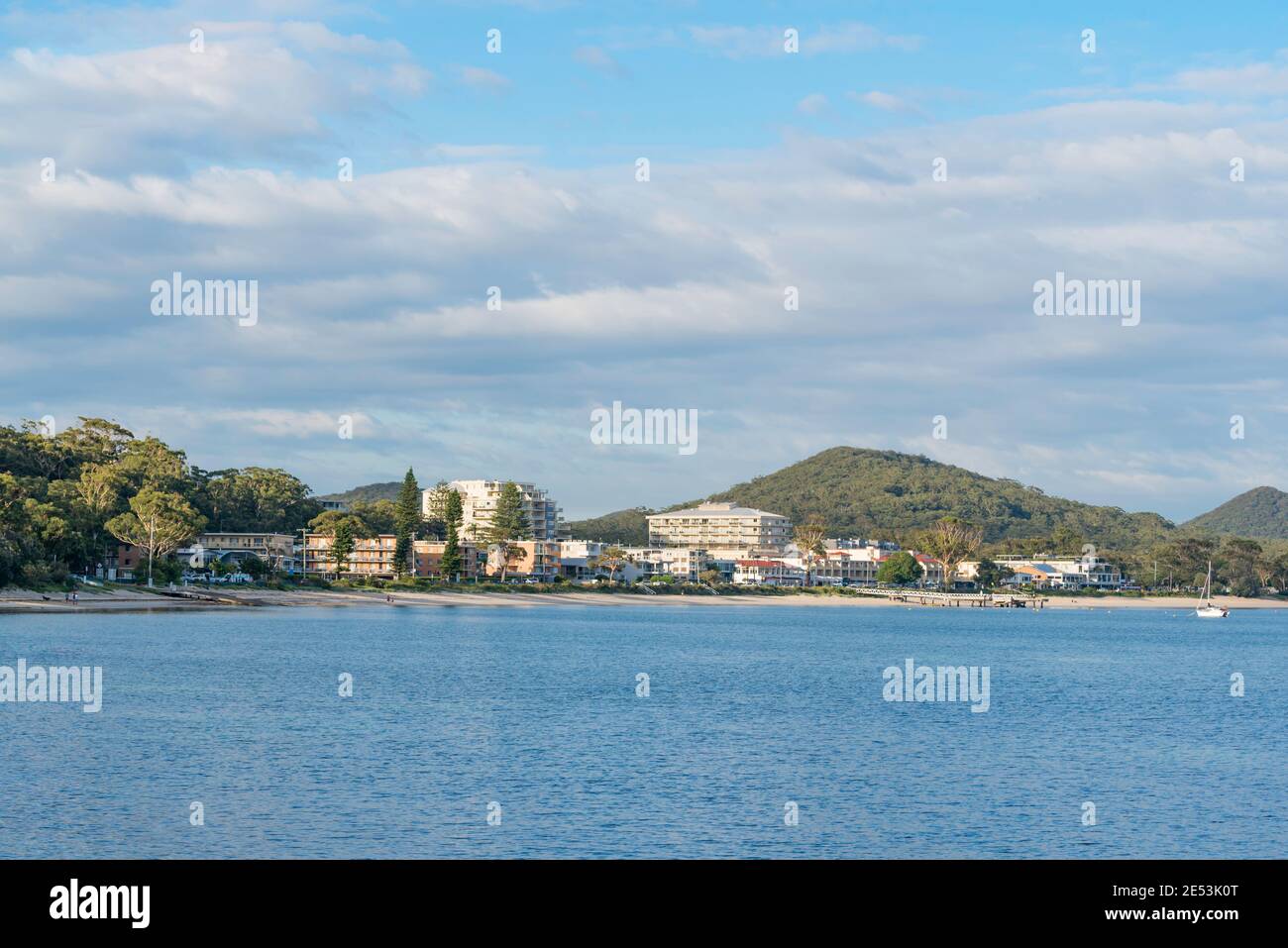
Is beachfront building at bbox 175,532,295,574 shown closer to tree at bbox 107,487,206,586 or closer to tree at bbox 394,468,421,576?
Result: tree at bbox 394,468,421,576

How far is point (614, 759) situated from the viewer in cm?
4259

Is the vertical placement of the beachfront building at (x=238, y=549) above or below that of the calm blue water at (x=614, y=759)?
above

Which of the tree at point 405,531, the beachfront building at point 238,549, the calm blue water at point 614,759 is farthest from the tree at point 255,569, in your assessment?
the calm blue water at point 614,759

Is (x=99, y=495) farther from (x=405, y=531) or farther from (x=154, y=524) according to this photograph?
(x=405, y=531)

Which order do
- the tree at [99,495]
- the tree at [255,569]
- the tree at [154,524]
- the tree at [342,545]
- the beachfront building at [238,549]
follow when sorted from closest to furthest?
the tree at [99,495] < the tree at [154,524] < the tree at [255,569] < the tree at [342,545] < the beachfront building at [238,549]

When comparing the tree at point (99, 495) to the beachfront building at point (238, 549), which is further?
the beachfront building at point (238, 549)

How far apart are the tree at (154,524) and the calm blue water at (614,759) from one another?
57713 millimetres

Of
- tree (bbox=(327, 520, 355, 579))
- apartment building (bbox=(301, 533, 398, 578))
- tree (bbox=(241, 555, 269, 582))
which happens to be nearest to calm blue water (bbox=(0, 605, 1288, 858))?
tree (bbox=(241, 555, 269, 582))

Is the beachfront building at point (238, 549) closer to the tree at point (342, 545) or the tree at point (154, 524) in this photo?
the tree at point (342, 545)

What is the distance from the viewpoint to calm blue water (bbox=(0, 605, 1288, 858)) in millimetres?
30766

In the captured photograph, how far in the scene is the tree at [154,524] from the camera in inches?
5817

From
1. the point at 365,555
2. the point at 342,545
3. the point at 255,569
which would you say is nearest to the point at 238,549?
the point at 365,555

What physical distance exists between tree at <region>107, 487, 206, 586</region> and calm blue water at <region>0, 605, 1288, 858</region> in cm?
5771
